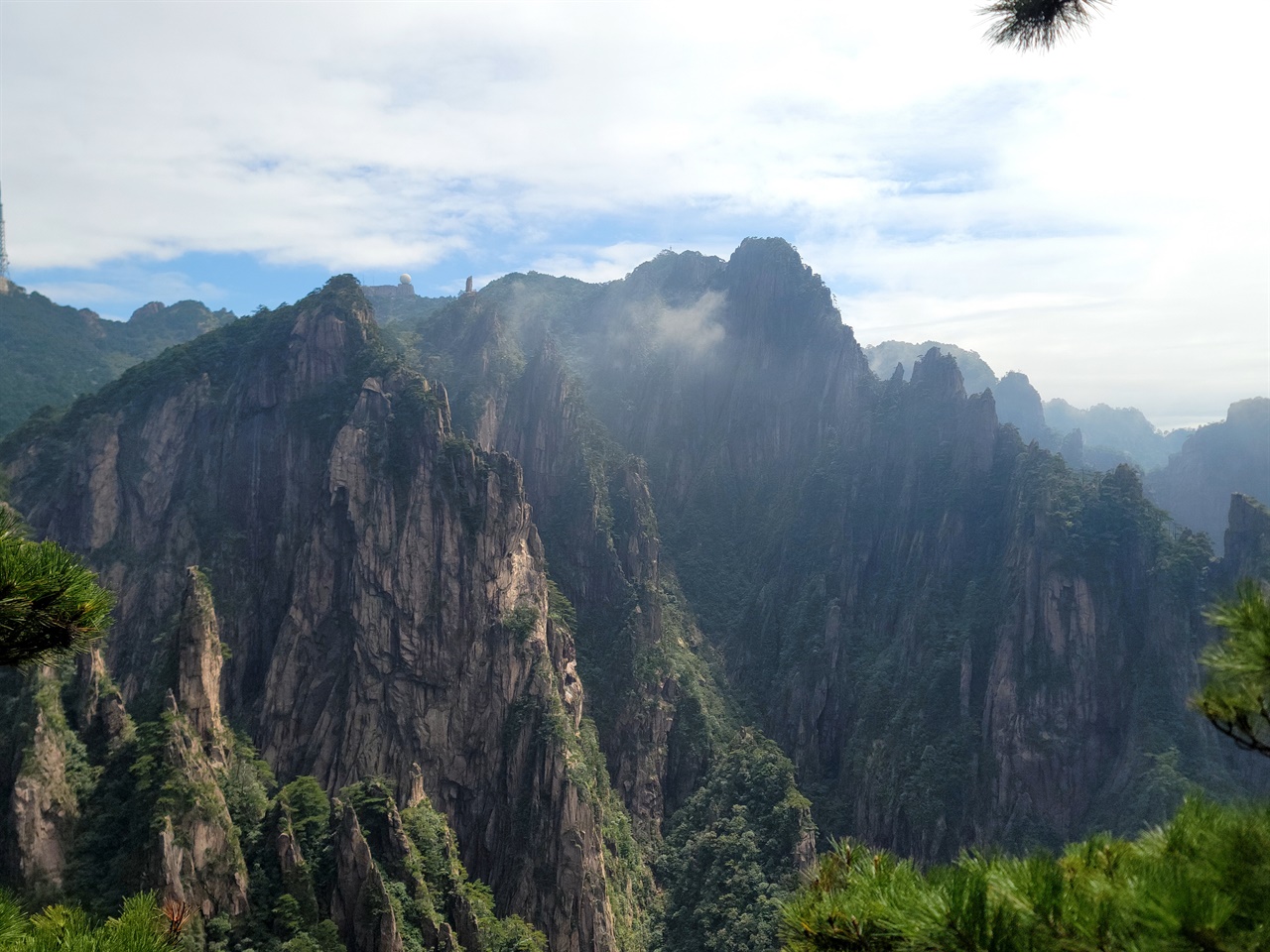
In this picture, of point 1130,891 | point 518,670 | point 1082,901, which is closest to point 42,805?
point 518,670

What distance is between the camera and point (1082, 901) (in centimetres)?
628

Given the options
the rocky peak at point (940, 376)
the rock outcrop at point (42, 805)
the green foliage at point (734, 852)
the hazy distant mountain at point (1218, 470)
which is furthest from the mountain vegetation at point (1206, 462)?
the rock outcrop at point (42, 805)

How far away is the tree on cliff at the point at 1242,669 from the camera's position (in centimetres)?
600

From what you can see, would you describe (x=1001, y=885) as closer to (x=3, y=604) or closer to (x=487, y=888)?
(x=3, y=604)

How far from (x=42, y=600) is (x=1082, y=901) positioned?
8.62m

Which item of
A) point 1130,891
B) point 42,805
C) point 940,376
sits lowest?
point 42,805

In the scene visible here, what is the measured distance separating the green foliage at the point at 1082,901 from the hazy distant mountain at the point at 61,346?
354 ft

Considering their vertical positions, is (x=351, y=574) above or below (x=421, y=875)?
above

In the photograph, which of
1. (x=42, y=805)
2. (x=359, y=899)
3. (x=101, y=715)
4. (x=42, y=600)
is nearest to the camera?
(x=42, y=600)

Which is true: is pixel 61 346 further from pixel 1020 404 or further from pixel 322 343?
pixel 1020 404

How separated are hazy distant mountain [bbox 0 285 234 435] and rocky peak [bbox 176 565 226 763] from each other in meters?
59.3

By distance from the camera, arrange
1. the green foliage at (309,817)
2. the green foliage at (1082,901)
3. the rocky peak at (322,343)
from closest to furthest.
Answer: the green foliage at (1082,901) < the green foliage at (309,817) < the rocky peak at (322,343)

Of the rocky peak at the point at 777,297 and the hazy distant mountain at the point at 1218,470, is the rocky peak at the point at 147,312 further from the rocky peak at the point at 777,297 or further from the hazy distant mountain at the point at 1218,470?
the hazy distant mountain at the point at 1218,470

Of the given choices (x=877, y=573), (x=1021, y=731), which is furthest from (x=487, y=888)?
(x=877, y=573)
